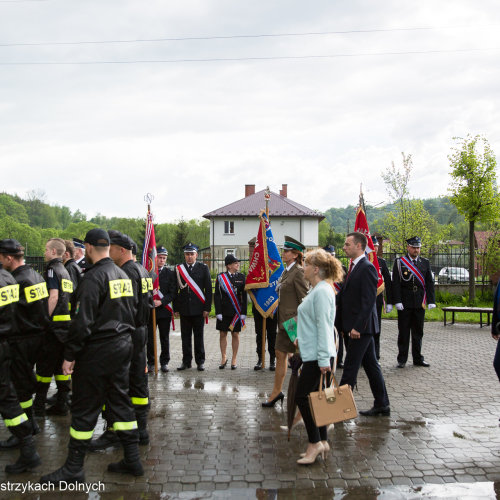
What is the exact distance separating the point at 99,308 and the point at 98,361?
17.6 inches

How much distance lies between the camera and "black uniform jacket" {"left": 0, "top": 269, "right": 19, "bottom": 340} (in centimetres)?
455

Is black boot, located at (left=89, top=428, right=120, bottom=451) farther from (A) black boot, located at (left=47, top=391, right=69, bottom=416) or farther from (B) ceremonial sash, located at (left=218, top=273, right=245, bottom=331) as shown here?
(B) ceremonial sash, located at (left=218, top=273, right=245, bottom=331)

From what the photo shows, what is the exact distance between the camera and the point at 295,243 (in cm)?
668

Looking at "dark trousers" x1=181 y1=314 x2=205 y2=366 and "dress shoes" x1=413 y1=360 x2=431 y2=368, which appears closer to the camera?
"dark trousers" x1=181 y1=314 x2=205 y2=366

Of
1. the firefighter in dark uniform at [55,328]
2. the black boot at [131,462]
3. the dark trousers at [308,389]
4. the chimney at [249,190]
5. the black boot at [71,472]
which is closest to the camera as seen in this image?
the black boot at [71,472]

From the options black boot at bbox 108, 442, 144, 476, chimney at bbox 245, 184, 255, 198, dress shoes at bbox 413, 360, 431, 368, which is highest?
chimney at bbox 245, 184, 255, 198

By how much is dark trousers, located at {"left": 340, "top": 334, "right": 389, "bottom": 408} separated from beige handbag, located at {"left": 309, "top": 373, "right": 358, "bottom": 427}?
104 cm

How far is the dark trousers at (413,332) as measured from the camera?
9102mm

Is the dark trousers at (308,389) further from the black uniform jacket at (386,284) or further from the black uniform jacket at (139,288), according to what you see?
the black uniform jacket at (386,284)

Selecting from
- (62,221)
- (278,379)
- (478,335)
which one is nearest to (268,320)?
(278,379)

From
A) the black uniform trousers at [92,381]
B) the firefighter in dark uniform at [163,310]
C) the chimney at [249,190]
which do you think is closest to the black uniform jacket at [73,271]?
the firefighter in dark uniform at [163,310]

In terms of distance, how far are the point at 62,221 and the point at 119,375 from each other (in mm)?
121856

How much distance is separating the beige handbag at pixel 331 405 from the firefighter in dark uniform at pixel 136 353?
6.09 ft

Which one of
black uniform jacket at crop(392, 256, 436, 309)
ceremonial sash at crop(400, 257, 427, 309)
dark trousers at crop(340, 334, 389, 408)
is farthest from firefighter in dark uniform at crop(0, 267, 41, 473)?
ceremonial sash at crop(400, 257, 427, 309)
